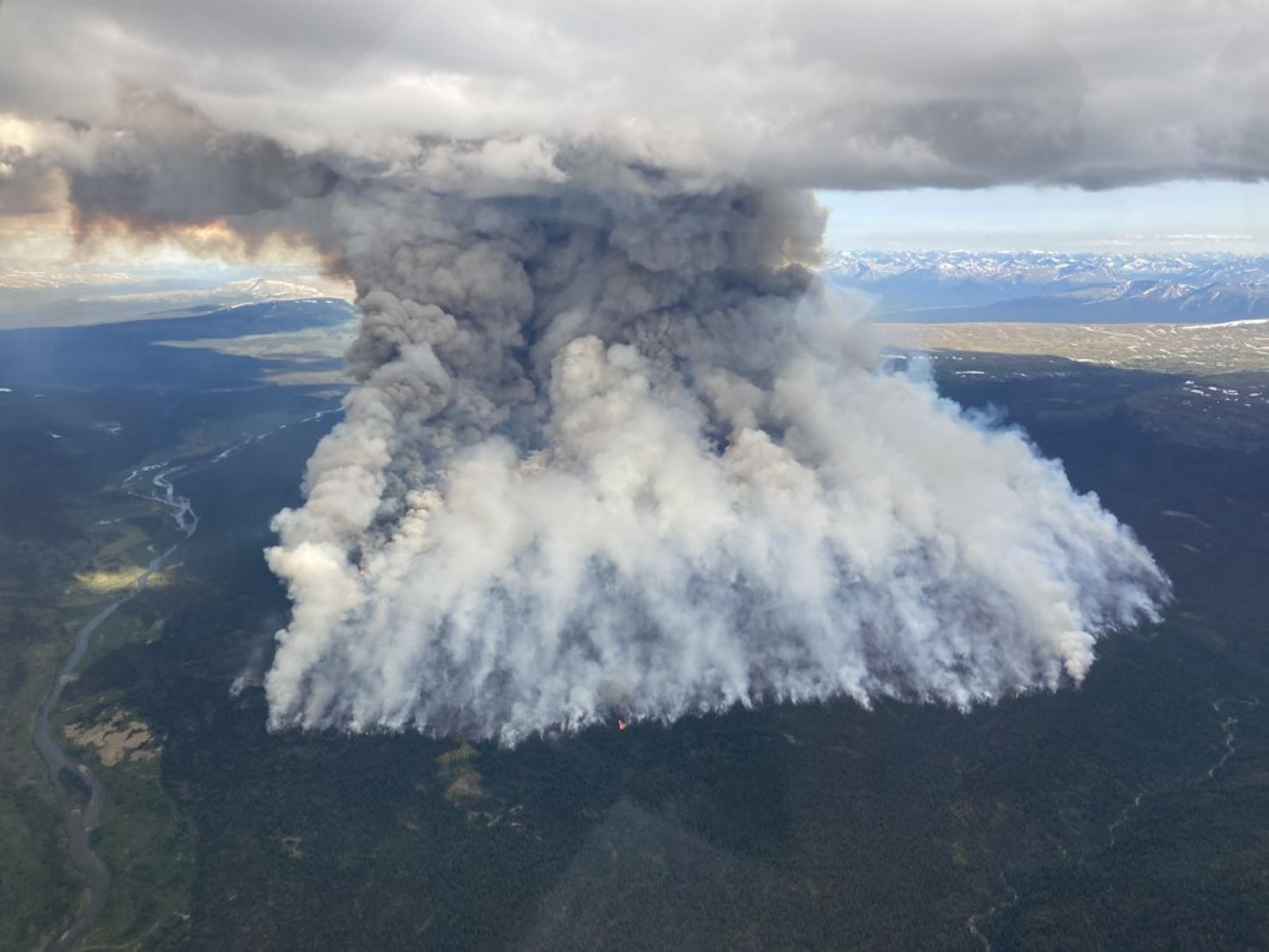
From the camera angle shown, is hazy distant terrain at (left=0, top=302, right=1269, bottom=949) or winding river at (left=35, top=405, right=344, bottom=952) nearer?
hazy distant terrain at (left=0, top=302, right=1269, bottom=949)

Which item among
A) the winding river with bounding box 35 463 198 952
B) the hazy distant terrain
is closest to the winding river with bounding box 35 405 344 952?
the winding river with bounding box 35 463 198 952

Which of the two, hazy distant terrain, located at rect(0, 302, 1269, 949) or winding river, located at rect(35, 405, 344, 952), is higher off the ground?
hazy distant terrain, located at rect(0, 302, 1269, 949)

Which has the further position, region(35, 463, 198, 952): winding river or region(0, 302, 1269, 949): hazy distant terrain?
region(35, 463, 198, 952): winding river

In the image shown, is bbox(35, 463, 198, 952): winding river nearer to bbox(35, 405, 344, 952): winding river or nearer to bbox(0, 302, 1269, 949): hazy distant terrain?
bbox(35, 405, 344, 952): winding river

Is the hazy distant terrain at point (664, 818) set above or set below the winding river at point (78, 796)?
above

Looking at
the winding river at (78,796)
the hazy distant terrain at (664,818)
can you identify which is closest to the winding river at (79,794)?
the winding river at (78,796)

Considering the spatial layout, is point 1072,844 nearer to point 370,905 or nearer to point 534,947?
point 534,947

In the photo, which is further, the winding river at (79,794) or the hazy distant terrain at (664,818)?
the winding river at (79,794)

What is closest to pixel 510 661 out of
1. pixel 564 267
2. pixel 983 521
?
pixel 564 267

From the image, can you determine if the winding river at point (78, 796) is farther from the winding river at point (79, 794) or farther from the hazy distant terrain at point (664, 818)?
the hazy distant terrain at point (664, 818)

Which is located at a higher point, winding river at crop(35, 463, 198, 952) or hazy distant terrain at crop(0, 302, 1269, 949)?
hazy distant terrain at crop(0, 302, 1269, 949)

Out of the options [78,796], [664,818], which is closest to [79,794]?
[78,796]
